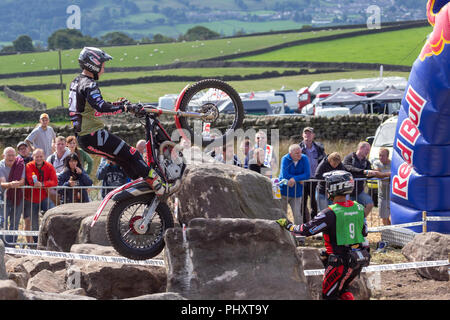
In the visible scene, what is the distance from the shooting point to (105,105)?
8055mm

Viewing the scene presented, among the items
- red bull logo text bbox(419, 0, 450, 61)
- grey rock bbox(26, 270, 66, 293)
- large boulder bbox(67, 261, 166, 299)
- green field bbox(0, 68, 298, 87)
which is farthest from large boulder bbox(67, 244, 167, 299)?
green field bbox(0, 68, 298, 87)

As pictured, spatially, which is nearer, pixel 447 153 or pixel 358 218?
pixel 358 218

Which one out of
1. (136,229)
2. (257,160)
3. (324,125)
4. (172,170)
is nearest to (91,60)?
(172,170)

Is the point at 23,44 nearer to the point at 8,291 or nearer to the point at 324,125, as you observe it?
the point at 324,125

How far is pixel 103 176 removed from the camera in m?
12.5

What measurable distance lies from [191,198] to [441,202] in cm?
482

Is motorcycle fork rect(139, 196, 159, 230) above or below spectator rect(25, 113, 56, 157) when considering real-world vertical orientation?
below

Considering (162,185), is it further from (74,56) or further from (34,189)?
(74,56)

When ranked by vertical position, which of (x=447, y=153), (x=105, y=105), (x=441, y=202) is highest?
(x=105, y=105)

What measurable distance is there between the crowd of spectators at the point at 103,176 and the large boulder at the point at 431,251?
2.12 meters

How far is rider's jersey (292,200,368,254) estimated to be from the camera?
7.83 meters

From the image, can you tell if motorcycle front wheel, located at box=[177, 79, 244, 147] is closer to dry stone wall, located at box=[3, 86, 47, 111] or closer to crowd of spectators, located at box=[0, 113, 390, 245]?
crowd of spectators, located at box=[0, 113, 390, 245]

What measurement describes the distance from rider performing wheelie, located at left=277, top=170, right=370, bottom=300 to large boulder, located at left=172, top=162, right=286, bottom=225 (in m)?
1.78
